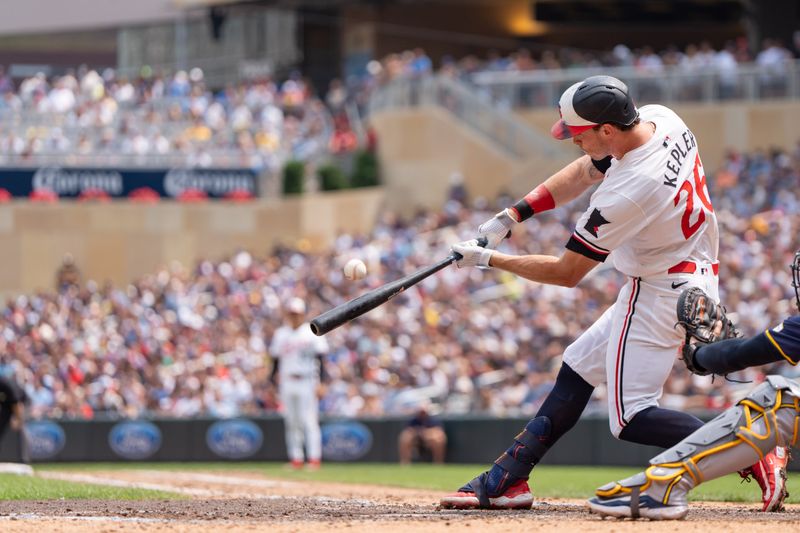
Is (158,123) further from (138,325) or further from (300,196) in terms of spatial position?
(138,325)

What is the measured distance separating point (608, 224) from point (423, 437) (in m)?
10.6

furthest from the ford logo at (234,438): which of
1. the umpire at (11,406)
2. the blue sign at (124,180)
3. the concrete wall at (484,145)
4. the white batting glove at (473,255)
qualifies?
the white batting glove at (473,255)

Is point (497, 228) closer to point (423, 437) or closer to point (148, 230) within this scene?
point (423, 437)

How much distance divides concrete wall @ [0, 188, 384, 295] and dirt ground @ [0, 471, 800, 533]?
19.2 meters

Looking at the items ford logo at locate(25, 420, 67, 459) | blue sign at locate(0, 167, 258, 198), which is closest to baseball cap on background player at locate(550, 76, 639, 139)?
ford logo at locate(25, 420, 67, 459)

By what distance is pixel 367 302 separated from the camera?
21.7 ft

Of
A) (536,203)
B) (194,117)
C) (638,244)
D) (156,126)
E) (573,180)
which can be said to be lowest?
(638,244)

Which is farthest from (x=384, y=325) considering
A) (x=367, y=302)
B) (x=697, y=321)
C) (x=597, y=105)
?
(x=697, y=321)

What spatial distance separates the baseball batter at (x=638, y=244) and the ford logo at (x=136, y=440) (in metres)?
12.2

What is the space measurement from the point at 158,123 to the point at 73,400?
9.86 m

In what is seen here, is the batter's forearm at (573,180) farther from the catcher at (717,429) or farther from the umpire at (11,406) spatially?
the umpire at (11,406)

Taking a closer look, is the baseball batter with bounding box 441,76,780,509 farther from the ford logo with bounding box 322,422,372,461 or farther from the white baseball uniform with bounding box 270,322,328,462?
the ford logo with bounding box 322,422,372,461

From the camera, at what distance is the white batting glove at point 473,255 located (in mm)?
6449

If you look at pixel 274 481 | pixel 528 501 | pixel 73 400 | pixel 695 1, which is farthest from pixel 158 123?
pixel 528 501
